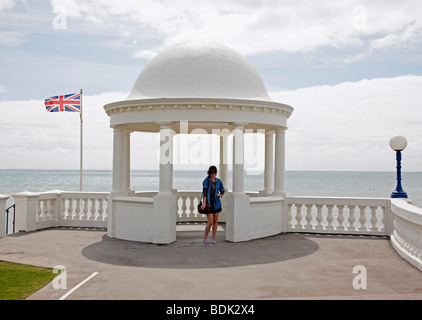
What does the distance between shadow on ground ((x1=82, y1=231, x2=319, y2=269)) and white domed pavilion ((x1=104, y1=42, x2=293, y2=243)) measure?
512mm

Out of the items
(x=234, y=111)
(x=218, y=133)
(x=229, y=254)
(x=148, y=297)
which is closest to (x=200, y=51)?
(x=234, y=111)

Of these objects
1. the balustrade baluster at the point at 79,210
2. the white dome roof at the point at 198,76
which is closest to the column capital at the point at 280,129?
the white dome roof at the point at 198,76

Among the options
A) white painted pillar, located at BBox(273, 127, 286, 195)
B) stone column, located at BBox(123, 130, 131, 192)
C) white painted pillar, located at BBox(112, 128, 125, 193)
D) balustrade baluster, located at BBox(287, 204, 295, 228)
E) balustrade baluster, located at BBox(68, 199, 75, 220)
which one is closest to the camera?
white painted pillar, located at BBox(112, 128, 125, 193)

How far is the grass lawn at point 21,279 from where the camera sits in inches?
262

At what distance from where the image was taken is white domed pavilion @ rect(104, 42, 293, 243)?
36.8ft

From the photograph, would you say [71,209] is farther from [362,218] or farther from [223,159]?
[362,218]

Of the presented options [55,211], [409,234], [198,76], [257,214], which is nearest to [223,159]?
[257,214]

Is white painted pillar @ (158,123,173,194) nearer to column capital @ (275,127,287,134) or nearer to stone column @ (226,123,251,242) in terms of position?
stone column @ (226,123,251,242)

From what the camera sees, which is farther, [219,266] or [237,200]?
[237,200]

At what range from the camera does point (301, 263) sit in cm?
895

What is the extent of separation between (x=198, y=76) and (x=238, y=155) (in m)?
2.38

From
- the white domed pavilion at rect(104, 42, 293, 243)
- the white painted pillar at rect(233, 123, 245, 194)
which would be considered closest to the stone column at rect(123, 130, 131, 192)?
the white domed pavilion at rect(104, 42, 293, 243)

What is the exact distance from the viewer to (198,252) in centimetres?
1009
